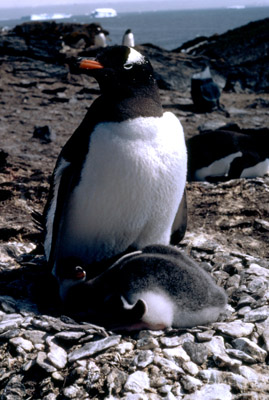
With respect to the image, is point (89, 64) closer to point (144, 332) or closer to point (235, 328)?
point (144, 332)

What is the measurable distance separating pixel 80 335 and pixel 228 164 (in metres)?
3.15

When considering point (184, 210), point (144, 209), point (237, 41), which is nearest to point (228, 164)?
point (184, 210)

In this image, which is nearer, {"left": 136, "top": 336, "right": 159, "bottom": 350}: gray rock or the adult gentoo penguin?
{"left": 136, "top": 336, "right": 159, "bottom": 350}: gray rock

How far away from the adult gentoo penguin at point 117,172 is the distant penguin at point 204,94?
5.42 meters

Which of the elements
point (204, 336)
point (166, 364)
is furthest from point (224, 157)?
point (166, 364)

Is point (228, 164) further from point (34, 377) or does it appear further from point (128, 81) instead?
point (34, 377)

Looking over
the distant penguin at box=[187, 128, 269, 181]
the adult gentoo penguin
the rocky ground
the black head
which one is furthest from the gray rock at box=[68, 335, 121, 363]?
the distant penguin at box=[187, 128, 269, 181]

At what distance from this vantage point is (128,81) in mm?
2551

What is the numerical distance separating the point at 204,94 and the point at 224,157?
3.16 metres

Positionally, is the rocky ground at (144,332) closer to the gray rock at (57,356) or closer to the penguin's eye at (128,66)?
the gray rock at (57,356)

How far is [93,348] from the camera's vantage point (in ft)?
7.09

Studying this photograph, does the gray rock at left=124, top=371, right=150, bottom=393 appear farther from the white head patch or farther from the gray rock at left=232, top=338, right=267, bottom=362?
the white head patch

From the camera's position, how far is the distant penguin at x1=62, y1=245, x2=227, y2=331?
2.34 m

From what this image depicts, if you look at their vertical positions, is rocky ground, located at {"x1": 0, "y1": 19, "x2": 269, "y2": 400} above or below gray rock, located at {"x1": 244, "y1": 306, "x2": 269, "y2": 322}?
below
